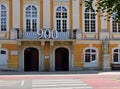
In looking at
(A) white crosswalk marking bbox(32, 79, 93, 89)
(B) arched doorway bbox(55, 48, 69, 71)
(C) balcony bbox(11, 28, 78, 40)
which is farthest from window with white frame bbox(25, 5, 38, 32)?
(A) white crosswalk marking bbox(32, 79, 93, 89)

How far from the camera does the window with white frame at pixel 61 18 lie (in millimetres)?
42531

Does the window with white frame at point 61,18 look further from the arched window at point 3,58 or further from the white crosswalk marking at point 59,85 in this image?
the white crosswalk marking at point 59,85

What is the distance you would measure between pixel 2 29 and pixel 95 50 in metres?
10.2

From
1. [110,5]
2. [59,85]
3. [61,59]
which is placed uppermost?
[110,5]

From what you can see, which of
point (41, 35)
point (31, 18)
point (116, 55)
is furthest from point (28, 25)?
point (116, 55)

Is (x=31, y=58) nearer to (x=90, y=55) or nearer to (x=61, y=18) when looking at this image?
(x=61, y=18)

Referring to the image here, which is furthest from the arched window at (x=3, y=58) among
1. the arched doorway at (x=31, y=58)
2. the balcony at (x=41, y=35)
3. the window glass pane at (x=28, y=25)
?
the window glass pane at (x=28, y=25)

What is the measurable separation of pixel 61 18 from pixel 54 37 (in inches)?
102

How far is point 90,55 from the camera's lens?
141 feet

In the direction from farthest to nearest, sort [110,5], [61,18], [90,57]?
[90,57], [61,18], [110,5]

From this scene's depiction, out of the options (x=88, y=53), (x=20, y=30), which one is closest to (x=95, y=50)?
(x=88, y=53)

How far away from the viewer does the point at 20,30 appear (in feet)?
137

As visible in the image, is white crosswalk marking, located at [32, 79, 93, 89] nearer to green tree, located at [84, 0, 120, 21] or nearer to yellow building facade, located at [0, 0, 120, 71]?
green tree, located at [84, 0, 120, 21]

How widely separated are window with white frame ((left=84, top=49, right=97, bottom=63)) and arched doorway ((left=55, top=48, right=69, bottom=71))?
205 centimetres
